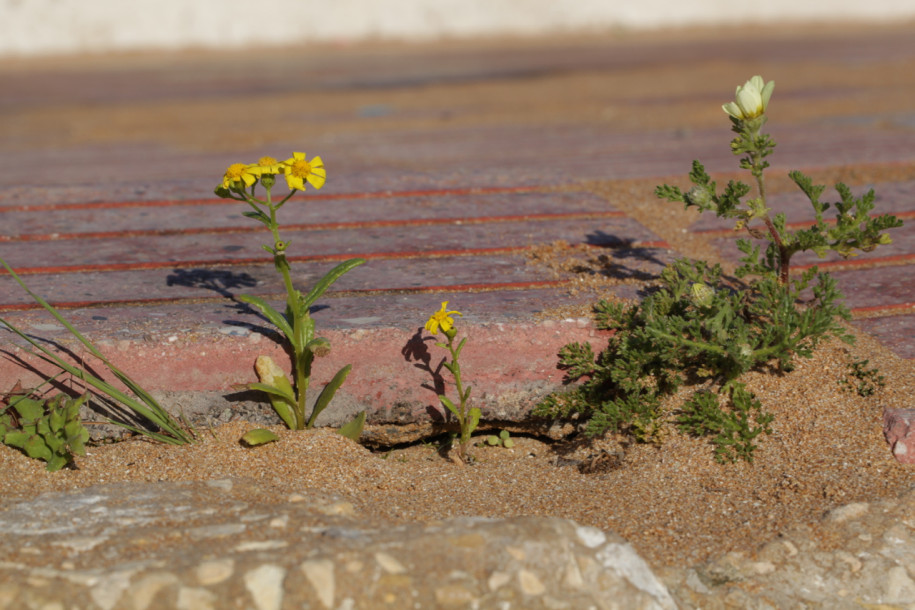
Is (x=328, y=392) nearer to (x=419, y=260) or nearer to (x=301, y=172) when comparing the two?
(x=301, y=172)

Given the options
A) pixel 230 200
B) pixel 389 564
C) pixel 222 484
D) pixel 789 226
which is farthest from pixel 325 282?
pixel 789 226

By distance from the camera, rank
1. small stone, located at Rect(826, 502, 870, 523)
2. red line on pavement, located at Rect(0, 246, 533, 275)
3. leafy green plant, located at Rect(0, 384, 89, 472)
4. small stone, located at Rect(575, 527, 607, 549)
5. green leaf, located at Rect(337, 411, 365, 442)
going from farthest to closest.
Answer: red line on pavement, located at Rect(0, 246, 533, 275)
green leaf, located at Rect(337, 411, 365, 442)
leafy green plant, located at Rect(0, 384, 89, 472)
small stone, located at Rect(826, 502, 870, 523)
small stone, located at Rect(575, 527, 607, 549)

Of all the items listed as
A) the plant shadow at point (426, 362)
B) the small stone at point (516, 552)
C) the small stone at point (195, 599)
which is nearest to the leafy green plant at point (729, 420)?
the plant shadow at point (426, 362)

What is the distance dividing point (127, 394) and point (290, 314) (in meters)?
0.40

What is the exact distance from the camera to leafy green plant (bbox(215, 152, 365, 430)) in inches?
75.5

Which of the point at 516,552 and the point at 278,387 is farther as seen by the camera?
the point at 278,387

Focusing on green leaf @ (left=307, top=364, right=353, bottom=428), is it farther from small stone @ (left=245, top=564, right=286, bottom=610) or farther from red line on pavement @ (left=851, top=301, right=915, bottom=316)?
red line on pavement @ (left=851, top=301, right=915, bottom=316)

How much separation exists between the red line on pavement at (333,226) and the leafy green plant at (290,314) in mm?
817

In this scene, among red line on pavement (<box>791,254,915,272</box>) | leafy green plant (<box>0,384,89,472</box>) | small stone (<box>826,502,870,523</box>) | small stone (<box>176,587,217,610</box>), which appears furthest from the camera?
red line on pavement (<box>791,254,915,272</box>)

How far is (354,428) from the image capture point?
82.6 inches

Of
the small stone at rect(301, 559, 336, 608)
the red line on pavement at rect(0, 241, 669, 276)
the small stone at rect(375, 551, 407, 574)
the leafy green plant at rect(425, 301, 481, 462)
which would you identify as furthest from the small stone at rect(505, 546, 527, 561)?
the red line on pavement at rect(0, 241, 669, 276)

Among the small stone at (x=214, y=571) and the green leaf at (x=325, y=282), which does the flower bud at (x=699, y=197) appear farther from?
the small stone at (x=214, y=571)

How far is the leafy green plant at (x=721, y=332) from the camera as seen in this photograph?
76.8 inches

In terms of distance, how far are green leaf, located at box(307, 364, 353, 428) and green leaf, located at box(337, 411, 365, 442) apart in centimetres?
7
